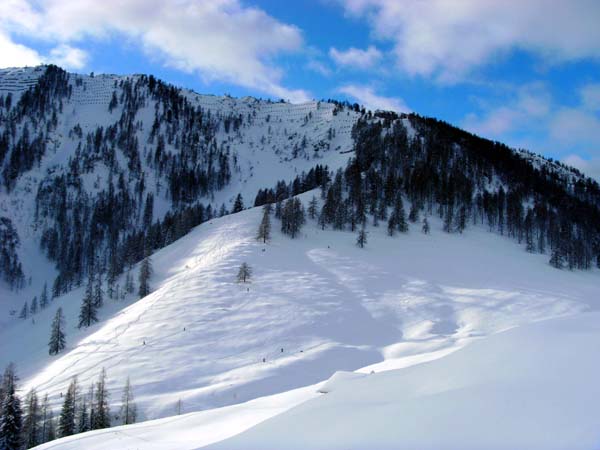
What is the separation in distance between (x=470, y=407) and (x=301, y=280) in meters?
64.3

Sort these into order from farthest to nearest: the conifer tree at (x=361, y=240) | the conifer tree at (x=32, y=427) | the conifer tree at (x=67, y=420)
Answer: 1. the conifer tree at (x=361, y=240)
2. the conifer tree at (x=32, y=427)
3. the conifer tree at (x=67, y=420)

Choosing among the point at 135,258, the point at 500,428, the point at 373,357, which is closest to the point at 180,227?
the point at 135,258

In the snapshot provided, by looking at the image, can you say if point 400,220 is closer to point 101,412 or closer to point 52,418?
point 101,412

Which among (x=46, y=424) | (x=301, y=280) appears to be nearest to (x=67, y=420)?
(x=46, y=424)

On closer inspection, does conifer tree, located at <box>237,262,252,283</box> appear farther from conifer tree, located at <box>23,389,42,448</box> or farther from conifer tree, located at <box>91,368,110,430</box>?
conifer tree, located at <box>23,389,42,448</box>

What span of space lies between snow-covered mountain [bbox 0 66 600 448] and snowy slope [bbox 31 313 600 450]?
0.53ft

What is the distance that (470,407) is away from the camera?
7223mm

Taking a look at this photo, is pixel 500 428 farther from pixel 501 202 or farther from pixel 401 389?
pixel 501 202

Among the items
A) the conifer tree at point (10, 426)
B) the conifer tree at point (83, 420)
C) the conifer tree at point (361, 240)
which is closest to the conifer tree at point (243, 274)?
the conifer tree at point (361, 240)

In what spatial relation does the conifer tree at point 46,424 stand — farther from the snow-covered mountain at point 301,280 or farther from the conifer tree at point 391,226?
the conifer tree at point 391,226

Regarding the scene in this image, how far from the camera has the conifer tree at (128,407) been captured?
3681 cm

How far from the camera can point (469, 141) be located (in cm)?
16912

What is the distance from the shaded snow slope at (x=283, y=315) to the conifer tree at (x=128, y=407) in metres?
0.96

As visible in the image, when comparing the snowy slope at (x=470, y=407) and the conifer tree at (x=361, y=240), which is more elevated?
the conifer tree at (x=361, y=240)
